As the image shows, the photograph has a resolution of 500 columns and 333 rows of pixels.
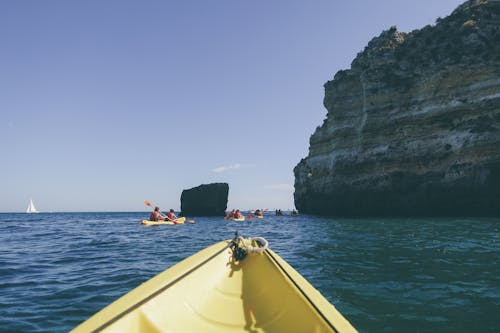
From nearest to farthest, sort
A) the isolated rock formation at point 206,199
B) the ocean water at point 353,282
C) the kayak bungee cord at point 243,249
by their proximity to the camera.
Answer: the ocean water at point 353,282 < the kayak bungee cord at point 243,249 < the isolated rock formation at point 206,199

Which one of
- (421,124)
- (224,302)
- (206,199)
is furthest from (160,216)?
(206,199)

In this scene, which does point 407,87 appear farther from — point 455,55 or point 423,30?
point 423,30

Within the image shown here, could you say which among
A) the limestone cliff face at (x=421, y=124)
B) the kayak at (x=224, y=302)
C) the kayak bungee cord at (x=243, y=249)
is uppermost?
the limestone cliff face at (x=421, y=124)

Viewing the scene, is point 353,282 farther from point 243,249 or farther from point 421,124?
point 421,124

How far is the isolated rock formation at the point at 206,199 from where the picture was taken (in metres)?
58.8

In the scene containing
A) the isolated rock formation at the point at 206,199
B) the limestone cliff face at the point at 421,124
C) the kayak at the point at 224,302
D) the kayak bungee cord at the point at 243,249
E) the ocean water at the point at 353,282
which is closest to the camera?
the kayak at the point at 224,302

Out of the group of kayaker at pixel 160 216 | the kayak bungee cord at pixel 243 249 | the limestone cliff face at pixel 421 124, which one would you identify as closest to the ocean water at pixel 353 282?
the kayak bungee cord at pixel 243 249

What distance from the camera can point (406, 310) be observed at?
4426 mm

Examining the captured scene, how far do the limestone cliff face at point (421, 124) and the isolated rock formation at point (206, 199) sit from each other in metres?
26.3

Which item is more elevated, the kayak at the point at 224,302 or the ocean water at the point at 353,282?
the kayak at the point at 224,302

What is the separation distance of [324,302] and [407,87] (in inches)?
1343

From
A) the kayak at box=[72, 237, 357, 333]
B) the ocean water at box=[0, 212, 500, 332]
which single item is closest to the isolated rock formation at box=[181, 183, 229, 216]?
the ocean water at box=[0, 212, 500, 332]

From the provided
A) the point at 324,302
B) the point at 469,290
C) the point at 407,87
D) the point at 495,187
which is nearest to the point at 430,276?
the point at 469,290

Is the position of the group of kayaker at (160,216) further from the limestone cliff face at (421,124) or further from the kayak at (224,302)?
the kayak at (224,302)
